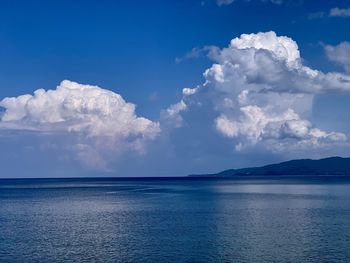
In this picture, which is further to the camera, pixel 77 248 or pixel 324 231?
pixel 324 231

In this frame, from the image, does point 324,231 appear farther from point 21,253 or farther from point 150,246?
point 21,253

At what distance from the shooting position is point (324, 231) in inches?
3221

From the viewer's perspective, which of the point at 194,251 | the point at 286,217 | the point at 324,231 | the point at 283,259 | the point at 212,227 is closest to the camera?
the point at 283,259

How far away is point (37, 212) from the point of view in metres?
122

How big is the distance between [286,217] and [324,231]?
21171 millimetres

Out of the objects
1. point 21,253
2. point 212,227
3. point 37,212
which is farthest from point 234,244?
point 37,212

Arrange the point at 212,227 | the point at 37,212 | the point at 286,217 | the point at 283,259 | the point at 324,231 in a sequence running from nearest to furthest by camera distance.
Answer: the point at 283,259 < the point at 324,231 < the point at 212,227 < the point at 286,217 < the point at 37,212

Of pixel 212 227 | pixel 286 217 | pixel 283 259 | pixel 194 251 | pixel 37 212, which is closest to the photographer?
pixel 283 259

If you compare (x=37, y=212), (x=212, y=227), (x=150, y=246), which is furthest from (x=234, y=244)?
(x=37, y=212)

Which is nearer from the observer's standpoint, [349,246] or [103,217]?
[349,246]

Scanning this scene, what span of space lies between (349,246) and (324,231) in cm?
1366

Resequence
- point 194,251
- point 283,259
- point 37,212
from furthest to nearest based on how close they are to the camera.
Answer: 1. point 37,212
2. point 194,251
3. point 283,259

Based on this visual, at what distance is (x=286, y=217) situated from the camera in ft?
338

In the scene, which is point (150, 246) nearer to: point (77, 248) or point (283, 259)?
point (77, 248)
